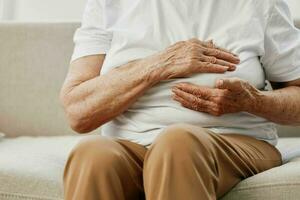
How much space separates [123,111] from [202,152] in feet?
1.28

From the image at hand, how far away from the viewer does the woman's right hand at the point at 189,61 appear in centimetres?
138

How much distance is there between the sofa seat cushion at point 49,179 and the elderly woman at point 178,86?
0.05m

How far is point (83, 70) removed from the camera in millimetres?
1551

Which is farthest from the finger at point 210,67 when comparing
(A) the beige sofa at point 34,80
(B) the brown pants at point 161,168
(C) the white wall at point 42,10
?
(C) the white wall at point 42,10

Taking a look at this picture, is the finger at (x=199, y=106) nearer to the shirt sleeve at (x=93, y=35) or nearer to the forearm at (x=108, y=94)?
the forearm at (x=108, y=94)

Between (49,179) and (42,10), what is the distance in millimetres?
1317

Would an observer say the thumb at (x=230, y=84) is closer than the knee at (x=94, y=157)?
No

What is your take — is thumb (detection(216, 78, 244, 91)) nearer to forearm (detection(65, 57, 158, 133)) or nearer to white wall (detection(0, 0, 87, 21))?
forearm (detection(65, 57, 158, 133))

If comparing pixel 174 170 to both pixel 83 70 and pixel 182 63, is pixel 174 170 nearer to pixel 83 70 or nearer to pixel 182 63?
pixel 182 63

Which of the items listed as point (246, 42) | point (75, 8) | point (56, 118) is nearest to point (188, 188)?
point (246, 42)

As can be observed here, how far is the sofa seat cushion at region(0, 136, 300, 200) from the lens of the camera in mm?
1145

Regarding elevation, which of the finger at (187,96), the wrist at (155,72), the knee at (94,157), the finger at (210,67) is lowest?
the knee at (94,157)

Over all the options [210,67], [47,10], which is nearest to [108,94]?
[210,67]

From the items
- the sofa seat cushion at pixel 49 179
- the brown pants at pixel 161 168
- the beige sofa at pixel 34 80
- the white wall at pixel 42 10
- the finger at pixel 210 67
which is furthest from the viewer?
the white wall at pixel 42 10
